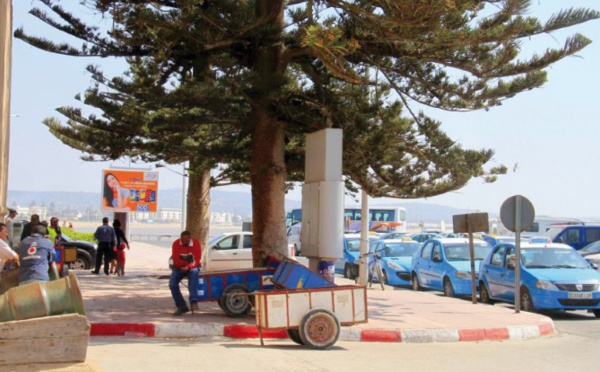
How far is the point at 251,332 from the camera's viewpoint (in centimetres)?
1071

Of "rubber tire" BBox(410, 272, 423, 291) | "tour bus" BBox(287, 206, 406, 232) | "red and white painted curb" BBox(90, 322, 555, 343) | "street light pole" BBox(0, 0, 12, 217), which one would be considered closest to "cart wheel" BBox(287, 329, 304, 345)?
"red and white painted curb" BBox(90, 322, 555, 343)

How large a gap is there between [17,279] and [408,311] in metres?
7.14

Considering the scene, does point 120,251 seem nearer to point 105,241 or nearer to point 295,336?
point 105,241

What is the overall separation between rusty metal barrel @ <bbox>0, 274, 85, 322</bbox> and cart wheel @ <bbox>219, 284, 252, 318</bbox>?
5090 millimetres

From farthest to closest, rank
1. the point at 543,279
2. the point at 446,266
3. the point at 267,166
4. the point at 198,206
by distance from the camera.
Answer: the point at 198,206, the point at 446,266, the point at 543,279, the point at 267,166

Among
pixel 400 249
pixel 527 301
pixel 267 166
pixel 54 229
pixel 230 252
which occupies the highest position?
pixel 267 166

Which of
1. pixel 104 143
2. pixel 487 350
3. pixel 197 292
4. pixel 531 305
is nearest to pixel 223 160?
pixel 104 143

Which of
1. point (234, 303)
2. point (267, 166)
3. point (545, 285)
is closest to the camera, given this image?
point (234, 303)

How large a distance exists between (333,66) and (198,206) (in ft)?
33.9

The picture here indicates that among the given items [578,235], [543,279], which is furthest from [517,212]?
[578,235]

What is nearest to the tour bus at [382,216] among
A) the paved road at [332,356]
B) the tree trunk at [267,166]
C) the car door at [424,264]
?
the car door at [424,264]

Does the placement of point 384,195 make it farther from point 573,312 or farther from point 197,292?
point 197,292

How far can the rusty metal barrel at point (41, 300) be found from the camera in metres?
6.54

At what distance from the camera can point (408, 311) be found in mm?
13867
